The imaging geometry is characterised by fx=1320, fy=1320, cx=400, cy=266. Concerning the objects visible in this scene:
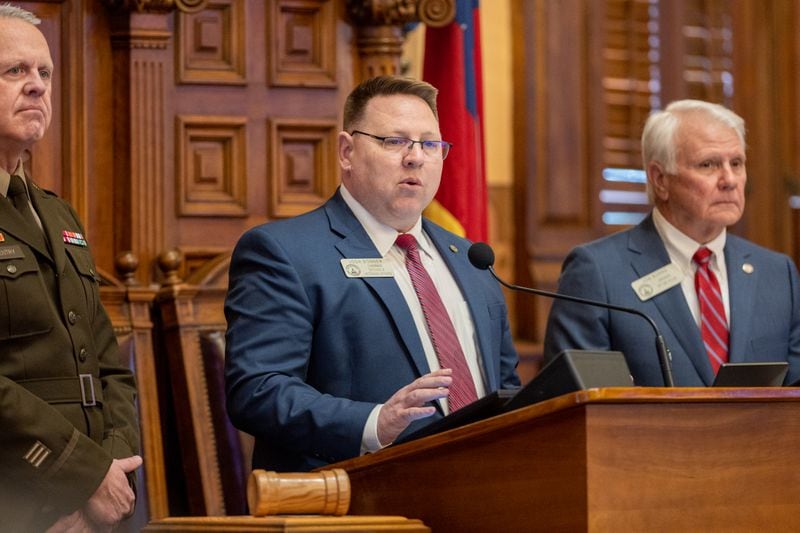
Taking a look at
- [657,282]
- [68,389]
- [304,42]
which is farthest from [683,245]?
[68,389]

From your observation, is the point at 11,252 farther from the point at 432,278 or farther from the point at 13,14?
the point at 432,278

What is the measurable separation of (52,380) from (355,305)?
0.70 m

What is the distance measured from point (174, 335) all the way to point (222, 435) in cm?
34

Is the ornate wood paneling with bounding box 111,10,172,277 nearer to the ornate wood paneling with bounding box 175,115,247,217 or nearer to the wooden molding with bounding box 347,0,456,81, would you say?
the ornate wood paneling with bounding box 175,115,247,217

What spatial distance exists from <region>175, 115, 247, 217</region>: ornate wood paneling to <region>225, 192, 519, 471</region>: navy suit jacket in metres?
1.19

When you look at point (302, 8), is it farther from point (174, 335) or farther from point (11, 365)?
point (11, 365)

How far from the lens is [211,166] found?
4.35 m

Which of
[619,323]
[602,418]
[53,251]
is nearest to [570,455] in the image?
[602,418]

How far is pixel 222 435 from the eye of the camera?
393cm

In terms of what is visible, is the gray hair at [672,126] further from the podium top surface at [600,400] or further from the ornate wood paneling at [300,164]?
the podium top surface at [600,400]

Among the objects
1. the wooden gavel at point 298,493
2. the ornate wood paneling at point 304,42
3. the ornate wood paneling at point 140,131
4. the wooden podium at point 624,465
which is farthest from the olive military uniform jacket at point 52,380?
the ornate wood paneling at point 304,42

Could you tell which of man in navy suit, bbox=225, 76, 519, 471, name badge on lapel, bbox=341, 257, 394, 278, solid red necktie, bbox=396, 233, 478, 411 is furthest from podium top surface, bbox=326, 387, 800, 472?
name badge on lapel, bbox=341, 257, 394, 278

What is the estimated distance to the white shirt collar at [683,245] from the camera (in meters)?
3.85

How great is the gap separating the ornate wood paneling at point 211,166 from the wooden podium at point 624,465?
220 centimetres
